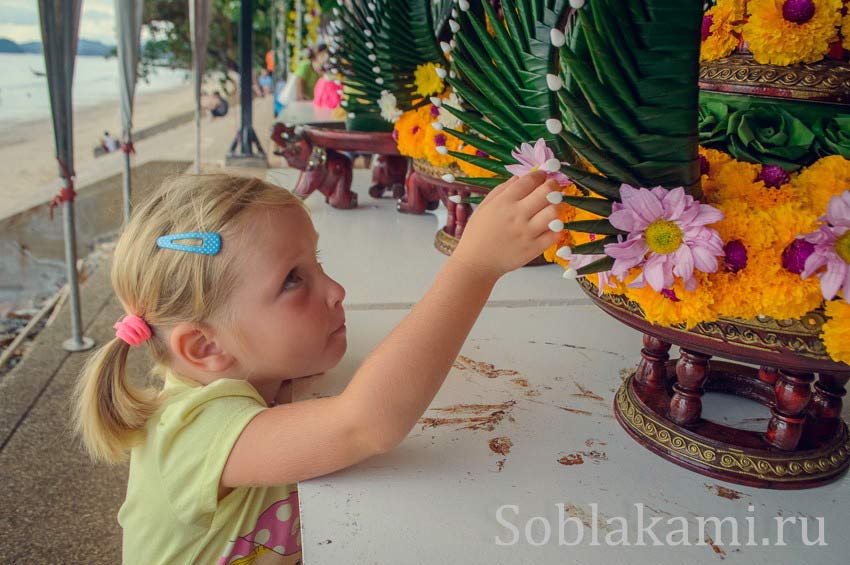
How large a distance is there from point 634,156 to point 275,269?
0.45 m

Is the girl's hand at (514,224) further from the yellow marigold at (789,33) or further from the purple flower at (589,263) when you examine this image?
the yellow marigold at (789,33)

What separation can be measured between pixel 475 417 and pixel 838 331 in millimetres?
417

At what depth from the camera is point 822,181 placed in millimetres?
711

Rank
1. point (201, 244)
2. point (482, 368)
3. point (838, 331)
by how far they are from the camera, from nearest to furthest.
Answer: point (838, 331)
point (201, 244)
point (482, 368)

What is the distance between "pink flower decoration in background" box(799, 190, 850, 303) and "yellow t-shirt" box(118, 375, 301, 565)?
0.60 m

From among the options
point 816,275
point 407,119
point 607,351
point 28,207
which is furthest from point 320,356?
point 28,207

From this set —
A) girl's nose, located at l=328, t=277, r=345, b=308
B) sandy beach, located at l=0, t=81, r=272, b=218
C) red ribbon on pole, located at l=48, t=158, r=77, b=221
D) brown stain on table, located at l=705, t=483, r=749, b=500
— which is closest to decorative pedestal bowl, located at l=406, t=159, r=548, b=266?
girl's nose, located at l=328, t=277, r=345, b=308

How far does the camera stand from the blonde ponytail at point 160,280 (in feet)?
2.86

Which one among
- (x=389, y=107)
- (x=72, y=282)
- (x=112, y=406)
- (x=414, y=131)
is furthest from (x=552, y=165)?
(x=72, y=282)

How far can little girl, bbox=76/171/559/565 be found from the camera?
0.73m

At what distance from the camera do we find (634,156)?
67 cm

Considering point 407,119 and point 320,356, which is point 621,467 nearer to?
point 320,356

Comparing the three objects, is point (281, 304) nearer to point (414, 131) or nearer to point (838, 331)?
point (838, 331)

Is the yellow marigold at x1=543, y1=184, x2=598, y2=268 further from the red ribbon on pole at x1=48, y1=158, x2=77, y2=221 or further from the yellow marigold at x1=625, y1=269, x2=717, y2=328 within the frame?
the red ribbon on pole at x1=48, y1=158, x2=77, y2=221
